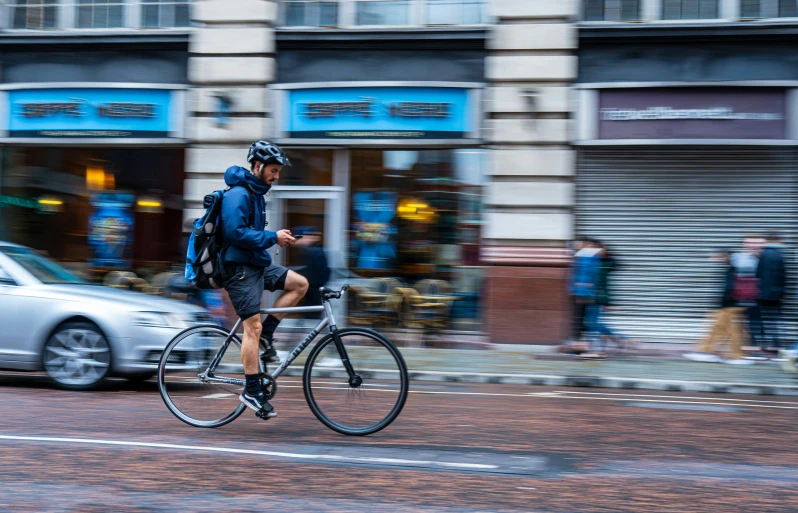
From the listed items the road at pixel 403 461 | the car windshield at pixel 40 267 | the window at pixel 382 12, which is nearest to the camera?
the road at pixel 403 461

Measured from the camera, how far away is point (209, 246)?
20.6 feet

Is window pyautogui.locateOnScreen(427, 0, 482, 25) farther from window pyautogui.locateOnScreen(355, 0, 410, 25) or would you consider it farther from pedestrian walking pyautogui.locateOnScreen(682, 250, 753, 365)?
pedestrian walking pyautogui.locateOnScreen(682, 250, 753, 365)

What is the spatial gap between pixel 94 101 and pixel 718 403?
1120cm

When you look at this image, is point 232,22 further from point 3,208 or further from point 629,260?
point 629,260

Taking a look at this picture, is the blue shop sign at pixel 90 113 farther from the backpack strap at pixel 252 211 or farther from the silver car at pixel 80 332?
the backpack strap at pixel 252 211

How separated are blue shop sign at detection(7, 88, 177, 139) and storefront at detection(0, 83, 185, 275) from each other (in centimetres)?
2

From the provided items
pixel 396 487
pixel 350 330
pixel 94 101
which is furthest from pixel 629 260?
pixel 396 487

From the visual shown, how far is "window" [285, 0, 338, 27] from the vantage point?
15875 millimetres

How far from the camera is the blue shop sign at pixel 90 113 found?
16094 millimetres

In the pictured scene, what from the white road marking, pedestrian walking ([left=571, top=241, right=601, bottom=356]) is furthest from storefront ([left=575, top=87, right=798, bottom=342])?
the white road marking

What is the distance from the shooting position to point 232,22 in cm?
1577

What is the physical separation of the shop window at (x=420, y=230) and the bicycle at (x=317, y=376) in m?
8.65

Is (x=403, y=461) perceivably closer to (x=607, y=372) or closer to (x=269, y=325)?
(x=269, y=325)

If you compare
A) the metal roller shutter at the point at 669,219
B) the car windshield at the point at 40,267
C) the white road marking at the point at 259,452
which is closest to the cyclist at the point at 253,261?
the white road marking at the point at 259,452
